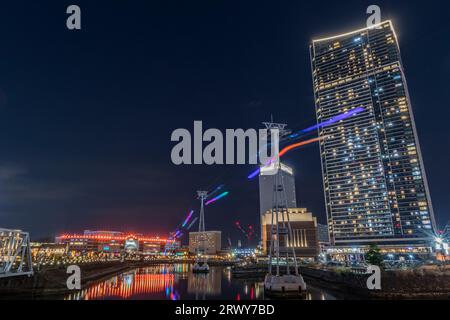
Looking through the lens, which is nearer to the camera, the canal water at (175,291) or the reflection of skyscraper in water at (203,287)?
the canal water at (175,291)

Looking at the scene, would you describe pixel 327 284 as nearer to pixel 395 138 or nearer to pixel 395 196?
pixel 395 196

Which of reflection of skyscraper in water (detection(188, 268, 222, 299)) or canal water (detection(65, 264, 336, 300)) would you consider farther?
reflection of skyscraper in water (detection(188, 268, 222, 299))

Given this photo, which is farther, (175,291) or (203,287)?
(203,287)

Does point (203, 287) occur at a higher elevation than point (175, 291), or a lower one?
lower

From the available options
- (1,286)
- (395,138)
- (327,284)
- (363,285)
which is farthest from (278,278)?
(395,138)

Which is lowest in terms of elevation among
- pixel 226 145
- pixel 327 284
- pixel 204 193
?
pixel 327 284

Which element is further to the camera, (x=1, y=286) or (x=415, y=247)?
(x=415, y=247)

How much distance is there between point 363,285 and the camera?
4797 cm

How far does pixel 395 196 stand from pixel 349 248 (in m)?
44.4
